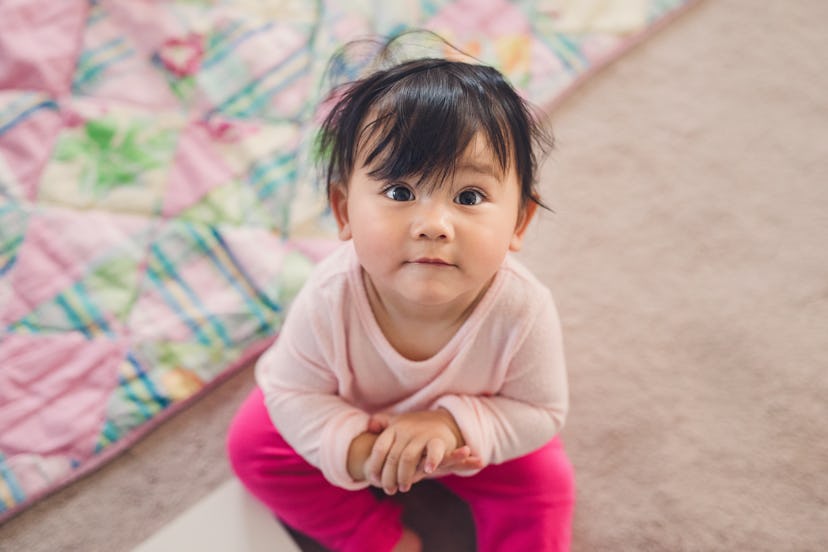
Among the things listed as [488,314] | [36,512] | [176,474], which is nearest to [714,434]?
[488,314]

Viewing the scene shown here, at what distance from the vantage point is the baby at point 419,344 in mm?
608

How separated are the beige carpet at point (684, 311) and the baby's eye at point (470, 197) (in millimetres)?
444

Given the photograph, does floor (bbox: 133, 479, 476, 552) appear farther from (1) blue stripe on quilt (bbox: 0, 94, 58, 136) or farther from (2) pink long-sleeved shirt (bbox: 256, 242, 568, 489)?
(1) blue stripe on quilt (bbox: 0, 94, 58, 136)

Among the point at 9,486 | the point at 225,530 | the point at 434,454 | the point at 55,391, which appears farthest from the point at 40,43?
the point at 434,454

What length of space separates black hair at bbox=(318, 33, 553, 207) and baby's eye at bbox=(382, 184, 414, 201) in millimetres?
11

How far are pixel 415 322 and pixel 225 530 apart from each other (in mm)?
357

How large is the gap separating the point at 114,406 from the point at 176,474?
4.5 inches

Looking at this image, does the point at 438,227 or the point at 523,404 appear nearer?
the point at 438,227

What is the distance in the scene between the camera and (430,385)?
0.75 meters

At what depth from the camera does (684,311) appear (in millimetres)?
1024

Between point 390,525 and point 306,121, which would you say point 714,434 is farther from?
point 306,121

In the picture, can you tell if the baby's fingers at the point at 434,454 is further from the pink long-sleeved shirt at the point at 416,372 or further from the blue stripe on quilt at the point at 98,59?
the blue stripe on quilt at the point at 98,59

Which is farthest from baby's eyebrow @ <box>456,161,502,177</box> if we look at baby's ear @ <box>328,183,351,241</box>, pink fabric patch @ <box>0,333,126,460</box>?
pink fabric patch @ <box>0,333,126,460</box>

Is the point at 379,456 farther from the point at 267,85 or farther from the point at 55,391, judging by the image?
the point at 267,85
